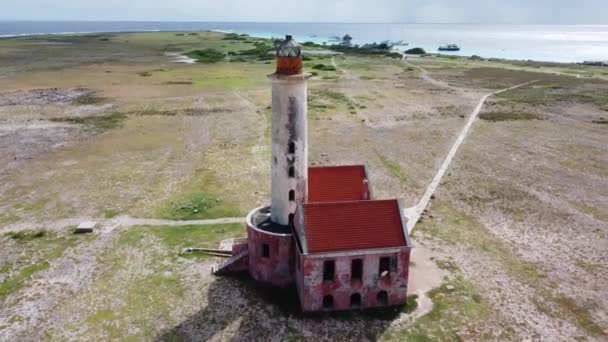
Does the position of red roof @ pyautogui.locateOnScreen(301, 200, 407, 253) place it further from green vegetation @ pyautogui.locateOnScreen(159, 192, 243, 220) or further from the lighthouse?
green vegetation @ pyautogui.locateOnScreen(159, 192, 243, 220)

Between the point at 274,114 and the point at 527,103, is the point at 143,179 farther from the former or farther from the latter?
the point at 527,103

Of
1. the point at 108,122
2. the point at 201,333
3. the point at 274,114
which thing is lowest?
the point at 201,333

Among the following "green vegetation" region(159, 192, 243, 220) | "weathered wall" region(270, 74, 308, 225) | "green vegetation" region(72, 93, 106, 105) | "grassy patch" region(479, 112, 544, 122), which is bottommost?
"green vegetation" region(159, 192, 243, 220)

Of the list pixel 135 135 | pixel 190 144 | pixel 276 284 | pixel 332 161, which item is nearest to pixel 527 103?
pixel 332 161

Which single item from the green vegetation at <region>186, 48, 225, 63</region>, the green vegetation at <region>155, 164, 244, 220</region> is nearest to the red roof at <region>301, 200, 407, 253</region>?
the green vegetation at <region>155, 164, 244, 220</region>

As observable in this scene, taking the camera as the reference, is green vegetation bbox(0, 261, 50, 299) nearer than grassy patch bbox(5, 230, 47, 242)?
Yes

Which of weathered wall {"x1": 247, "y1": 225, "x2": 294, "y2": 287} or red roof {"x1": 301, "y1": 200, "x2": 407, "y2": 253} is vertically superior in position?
red roof {"x1": 301, "y1": 200, "x2": 407, "y2": 253}
